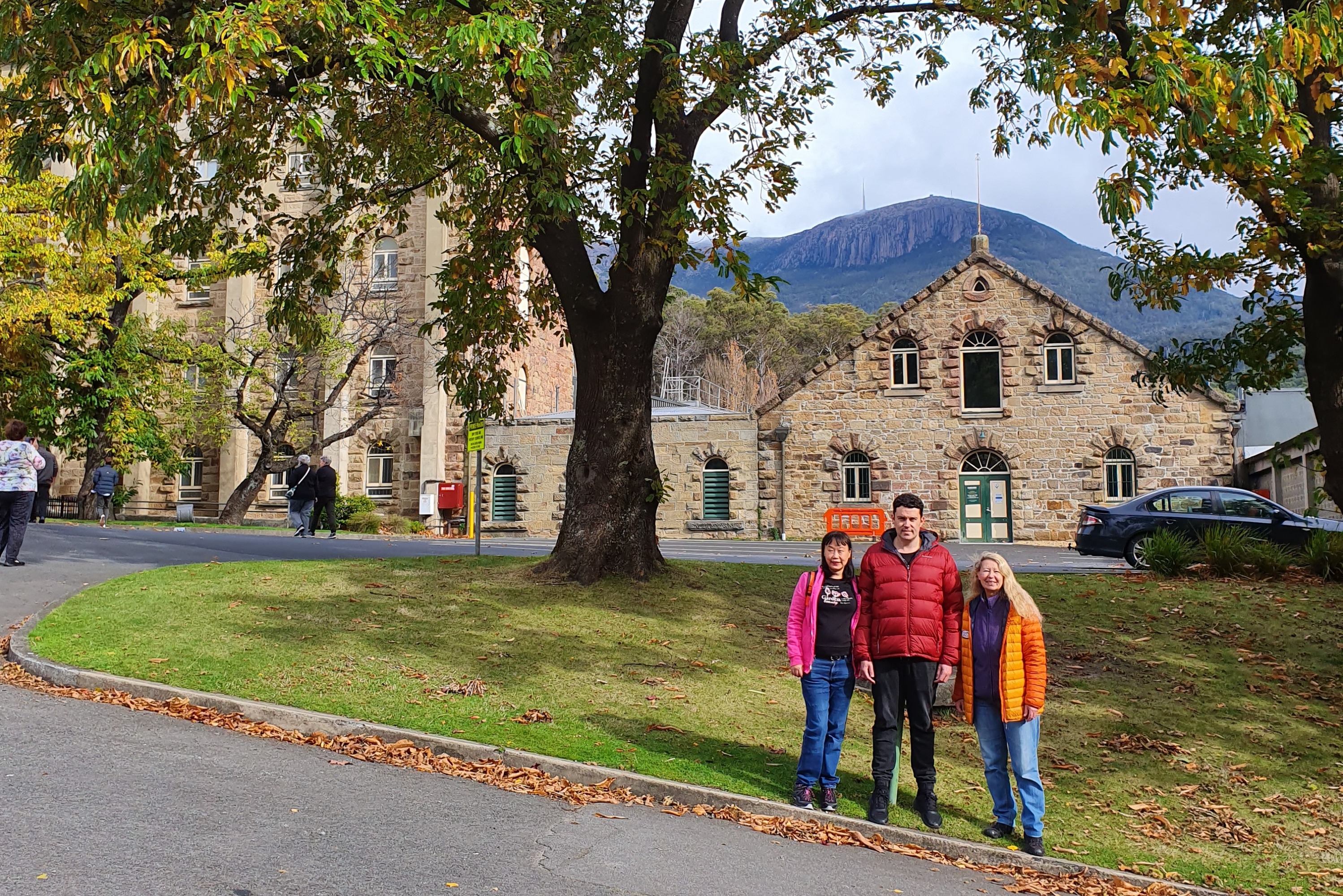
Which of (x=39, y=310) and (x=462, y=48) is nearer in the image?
(x=462, y=48)

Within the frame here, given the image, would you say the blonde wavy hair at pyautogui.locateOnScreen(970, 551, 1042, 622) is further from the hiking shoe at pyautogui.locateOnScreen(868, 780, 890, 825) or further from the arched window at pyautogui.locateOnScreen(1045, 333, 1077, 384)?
the arched window at pyautogui.locateOnScreen(1045, 333, 1077, 384)

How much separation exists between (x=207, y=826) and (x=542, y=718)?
10.1 ft

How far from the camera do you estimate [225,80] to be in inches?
324

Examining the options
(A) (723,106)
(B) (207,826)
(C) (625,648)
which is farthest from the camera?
(A) (723,106)

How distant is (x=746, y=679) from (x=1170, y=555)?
8298 millimetres

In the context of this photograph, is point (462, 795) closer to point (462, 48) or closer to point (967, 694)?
point (967, 694)

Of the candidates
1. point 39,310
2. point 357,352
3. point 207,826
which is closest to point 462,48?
point 207,826

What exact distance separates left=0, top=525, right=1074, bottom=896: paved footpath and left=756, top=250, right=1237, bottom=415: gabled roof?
1004 inches

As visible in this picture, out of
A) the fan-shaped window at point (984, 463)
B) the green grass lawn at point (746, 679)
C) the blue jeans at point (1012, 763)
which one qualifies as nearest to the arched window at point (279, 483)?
the fan-shaped window at point (984, 463)

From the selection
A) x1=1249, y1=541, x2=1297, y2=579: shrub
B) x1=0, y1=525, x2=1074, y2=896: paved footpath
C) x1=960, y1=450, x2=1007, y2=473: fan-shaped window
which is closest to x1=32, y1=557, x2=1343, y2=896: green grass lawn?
x1=1249, y1=541, x2=1297, y2=579: shrub

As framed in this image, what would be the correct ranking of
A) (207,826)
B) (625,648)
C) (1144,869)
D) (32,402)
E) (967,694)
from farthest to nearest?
(32,402) < (625,648) < (967,694) < (1144,869) < (207,826)

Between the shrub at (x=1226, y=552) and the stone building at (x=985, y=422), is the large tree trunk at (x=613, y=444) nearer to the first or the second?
the shrub at (x=1226, y=552)

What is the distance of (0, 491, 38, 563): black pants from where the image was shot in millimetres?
13531

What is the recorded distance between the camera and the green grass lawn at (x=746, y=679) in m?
6.95
